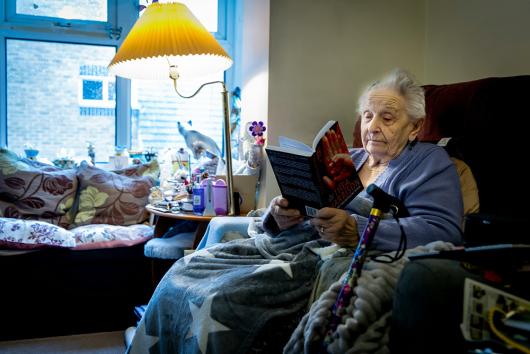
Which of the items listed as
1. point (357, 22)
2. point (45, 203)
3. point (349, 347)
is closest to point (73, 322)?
point (45, 203)

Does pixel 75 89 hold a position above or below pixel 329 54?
below

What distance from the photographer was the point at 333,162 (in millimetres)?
1128

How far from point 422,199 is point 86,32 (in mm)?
2407

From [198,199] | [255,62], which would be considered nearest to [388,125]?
[198,199]

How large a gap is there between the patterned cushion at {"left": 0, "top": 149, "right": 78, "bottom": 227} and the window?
13.3 inches

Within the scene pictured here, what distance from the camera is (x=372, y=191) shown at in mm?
912

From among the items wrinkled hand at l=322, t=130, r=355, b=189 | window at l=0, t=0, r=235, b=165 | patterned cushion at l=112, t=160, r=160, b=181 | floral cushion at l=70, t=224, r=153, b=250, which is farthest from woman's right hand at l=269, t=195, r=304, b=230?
window at l=0, t=0, r=235, b=165

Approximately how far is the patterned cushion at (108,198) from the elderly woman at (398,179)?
1.39 m

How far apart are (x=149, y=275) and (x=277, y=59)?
1.27 m

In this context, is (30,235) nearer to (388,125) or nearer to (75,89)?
(75,89)

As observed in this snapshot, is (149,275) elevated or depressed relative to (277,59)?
depressed

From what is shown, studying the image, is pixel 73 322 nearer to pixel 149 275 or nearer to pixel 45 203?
pixel 149 275

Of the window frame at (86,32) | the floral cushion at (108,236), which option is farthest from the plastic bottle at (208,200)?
the window frame at (86,32)

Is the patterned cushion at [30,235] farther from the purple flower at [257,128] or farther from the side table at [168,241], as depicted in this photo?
the purple flower at [257,128]
